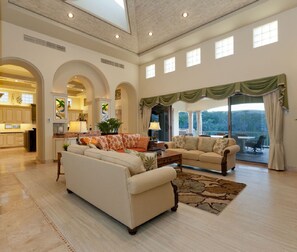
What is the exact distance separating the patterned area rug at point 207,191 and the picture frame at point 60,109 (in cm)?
482

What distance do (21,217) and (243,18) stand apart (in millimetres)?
7039

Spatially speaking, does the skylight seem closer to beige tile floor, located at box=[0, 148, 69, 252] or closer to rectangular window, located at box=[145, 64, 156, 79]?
rectangular window, located at box=[145, 64, 156, 79]

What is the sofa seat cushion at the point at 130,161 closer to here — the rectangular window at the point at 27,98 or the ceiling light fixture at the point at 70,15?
the ceiling light fixture at the point at 70,15

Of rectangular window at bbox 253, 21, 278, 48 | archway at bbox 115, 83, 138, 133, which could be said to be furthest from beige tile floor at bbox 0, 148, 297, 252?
archway at bbox 115, 83, 138, 133

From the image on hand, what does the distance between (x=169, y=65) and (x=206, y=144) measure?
434cm

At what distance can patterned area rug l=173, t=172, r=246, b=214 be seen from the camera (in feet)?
9.34

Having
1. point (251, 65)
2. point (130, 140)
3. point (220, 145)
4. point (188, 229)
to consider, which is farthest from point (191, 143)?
point (188, 229)

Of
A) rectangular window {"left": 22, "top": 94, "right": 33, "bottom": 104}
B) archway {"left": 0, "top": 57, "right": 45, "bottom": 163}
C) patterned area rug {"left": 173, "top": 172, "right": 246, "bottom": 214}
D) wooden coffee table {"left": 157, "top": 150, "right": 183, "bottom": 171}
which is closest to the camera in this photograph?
patterned area rug {"left": 173, "top": 172, "right": 246, "bottom": 214}

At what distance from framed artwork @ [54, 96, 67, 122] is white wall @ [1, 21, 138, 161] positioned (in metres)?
0.17

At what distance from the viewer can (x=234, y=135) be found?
6273 millimetres

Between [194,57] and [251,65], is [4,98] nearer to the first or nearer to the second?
[194,57]

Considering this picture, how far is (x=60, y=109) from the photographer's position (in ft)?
21.6

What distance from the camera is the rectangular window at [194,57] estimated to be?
271 inches

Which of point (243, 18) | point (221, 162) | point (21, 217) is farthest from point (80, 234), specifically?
point (243, 18)
